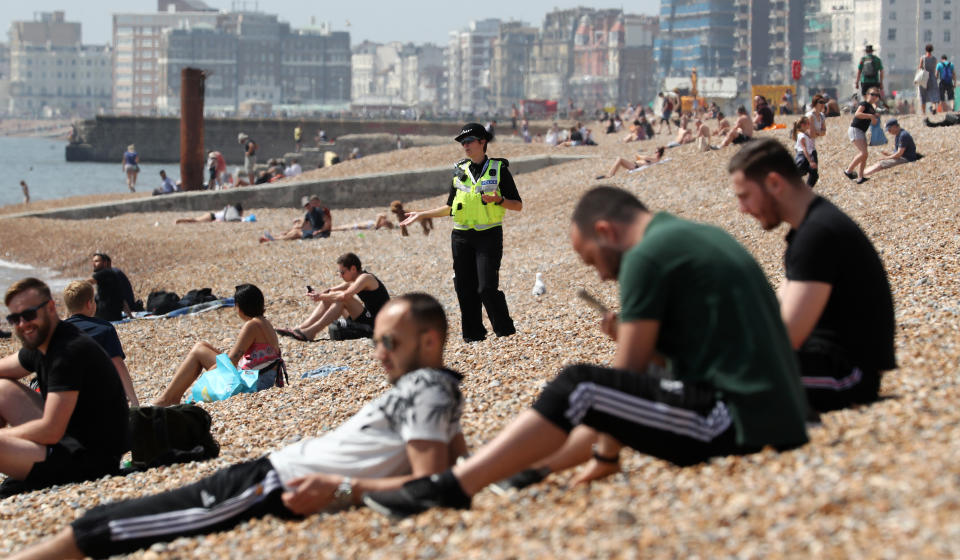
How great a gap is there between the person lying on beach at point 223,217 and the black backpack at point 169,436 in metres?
17.3

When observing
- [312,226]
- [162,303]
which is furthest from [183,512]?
[312,226]

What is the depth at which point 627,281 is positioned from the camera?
371 centimetres

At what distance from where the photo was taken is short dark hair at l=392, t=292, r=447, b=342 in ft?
13.8

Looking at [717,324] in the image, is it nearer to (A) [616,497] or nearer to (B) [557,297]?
(A) [616,497]

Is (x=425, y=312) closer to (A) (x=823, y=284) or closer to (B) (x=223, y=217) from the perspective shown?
(A) (x=823, y=284)

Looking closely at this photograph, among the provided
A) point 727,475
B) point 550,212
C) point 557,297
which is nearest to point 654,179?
point 550,212

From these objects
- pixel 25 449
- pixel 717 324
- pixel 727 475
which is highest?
pixel 717 324

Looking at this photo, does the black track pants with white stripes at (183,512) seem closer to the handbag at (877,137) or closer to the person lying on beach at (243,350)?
the person lying on beach at (243,350)

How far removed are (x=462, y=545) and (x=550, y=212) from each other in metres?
15.5

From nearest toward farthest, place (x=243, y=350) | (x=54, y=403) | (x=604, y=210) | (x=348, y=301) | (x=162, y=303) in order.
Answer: (x=604, y=210) < (x=54, y=403) < (x=243, y=350) < (x=348, y=301) < (x=162, y=303)

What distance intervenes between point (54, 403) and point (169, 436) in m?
0.81

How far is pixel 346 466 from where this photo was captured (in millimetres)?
4336

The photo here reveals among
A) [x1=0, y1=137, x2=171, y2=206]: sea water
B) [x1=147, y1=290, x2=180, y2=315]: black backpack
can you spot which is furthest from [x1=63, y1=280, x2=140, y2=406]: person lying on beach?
[x1=0, y1=137, x2=171, y2=206]: sea water

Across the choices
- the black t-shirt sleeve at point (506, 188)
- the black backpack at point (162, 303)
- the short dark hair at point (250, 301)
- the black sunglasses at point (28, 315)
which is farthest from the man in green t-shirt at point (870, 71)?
the black sunglasses at point (28, 315)
